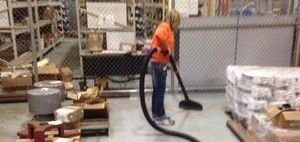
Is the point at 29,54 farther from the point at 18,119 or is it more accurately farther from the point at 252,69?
the point at 252,69

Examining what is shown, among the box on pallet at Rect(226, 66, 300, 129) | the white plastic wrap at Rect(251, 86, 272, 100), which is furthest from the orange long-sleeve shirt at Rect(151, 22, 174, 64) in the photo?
the white plastic wrap at Rect(251, 86, 272, 100)

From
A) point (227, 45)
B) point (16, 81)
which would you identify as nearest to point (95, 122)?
point (16, 81)

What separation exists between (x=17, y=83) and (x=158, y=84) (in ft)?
8.81

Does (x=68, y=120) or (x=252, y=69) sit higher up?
(x=252, y=69)

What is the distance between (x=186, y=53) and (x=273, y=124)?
270cm

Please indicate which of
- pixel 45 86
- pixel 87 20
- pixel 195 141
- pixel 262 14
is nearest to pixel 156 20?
pixel 87 20

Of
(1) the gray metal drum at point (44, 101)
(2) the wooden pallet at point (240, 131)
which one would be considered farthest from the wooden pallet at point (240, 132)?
(1) the gray metal drum at point (44, 101)

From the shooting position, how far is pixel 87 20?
6.56m

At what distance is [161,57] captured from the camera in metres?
4.45

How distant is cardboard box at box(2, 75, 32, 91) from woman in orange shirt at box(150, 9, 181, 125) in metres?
2.42

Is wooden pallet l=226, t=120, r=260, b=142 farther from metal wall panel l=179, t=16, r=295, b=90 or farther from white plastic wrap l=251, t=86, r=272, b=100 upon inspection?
metal wall panel l=179, t=16, r=295, b=90

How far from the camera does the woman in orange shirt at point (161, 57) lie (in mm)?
4355

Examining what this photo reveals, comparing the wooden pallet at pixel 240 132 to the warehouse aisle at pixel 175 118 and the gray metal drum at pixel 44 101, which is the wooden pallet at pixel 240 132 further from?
the gray metal drum at pixel 44 101

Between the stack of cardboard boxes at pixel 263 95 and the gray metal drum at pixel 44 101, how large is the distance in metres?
2.51
